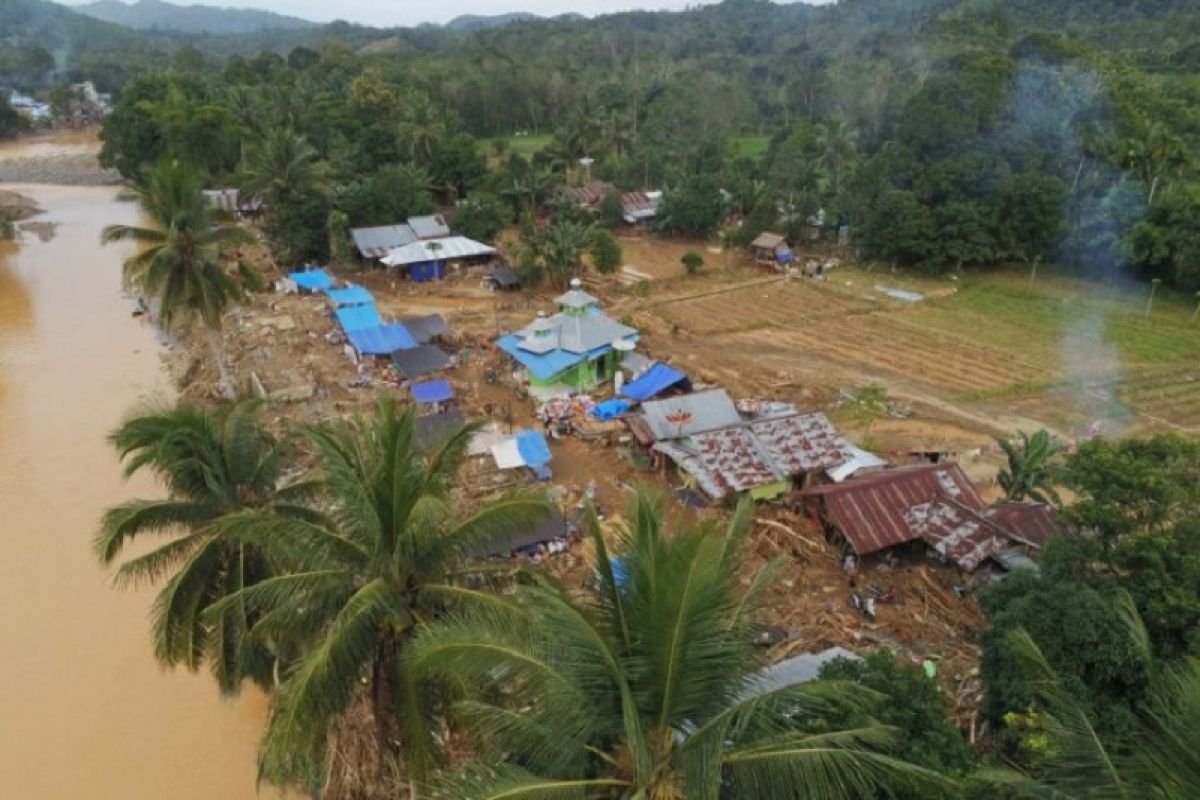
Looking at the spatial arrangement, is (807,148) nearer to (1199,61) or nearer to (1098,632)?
(1199,61)

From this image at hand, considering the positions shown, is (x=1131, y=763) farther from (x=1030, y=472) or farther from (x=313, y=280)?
(x=313, y=280)

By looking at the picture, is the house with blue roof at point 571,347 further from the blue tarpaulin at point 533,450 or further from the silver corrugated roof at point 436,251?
the silver corrugated roof at point 436,251

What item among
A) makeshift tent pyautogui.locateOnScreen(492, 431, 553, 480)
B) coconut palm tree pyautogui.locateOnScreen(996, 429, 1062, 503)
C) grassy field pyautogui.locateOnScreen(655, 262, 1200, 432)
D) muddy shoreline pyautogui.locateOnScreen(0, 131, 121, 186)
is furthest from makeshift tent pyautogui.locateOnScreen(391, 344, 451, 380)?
muddy shoreline pyautogui.locateOnScreen(0, 131, 121, 186)

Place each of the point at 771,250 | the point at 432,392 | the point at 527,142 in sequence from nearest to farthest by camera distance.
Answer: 1. the point at 432,392
2. the point at 771,250
3. the point at 527,142

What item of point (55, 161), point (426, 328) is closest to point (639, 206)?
point (426, 328)

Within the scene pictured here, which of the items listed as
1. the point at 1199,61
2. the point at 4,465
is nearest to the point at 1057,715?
the point at 4,465
